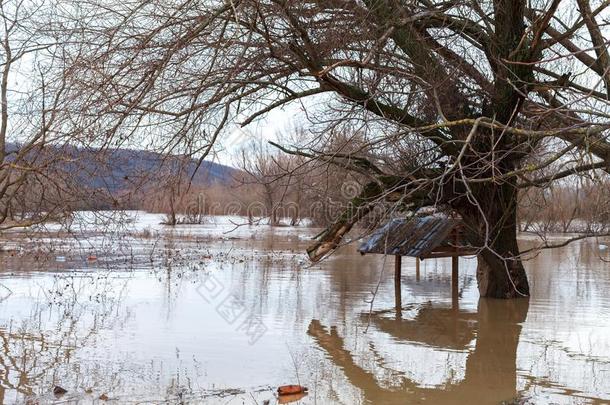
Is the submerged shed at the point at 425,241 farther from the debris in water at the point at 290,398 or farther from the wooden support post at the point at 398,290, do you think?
the debris in water at the point at 290,398

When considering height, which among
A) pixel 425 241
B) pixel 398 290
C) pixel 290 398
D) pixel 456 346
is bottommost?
pixel 290 398

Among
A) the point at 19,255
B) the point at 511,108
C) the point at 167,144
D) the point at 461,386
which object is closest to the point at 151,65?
the point at 167,144

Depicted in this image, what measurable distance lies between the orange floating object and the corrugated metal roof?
26.0 feet

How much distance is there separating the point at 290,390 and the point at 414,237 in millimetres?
9410

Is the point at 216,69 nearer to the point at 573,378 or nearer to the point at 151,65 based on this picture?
the point at 151,65

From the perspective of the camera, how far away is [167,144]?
376 inches

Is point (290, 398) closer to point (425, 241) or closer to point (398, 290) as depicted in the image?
point (425, 241)

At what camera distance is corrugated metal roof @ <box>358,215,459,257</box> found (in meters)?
17.0

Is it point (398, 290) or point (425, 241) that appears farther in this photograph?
point (398, 290)

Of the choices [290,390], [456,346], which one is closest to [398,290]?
[456,346]

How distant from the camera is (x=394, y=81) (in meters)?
13.0

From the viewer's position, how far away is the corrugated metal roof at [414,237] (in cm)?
1698

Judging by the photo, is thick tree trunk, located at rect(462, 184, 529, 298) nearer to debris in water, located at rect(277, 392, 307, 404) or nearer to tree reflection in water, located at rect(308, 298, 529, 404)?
tree reflection in water, located at rect(308, 298, 529, 404)

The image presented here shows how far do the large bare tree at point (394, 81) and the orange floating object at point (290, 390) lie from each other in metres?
2.43
